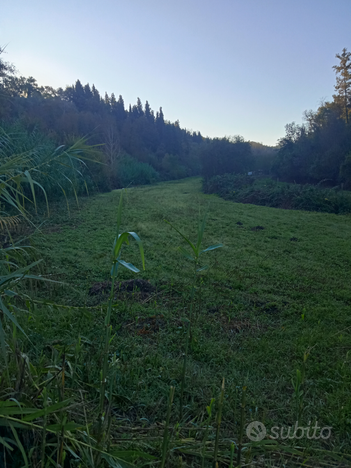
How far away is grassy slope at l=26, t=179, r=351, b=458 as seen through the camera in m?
1.73

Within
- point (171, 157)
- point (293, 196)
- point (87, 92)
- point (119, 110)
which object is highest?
point (87, 92)

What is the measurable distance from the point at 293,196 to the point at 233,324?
10.3 meters

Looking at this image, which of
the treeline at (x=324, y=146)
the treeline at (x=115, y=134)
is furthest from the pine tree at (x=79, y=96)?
the treeline at (x=324, y=146)

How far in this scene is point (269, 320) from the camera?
9.46 feet

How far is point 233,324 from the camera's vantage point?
2.76 meters

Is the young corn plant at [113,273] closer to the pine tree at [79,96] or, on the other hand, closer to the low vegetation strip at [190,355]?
the low vegetation strip at [190,355]

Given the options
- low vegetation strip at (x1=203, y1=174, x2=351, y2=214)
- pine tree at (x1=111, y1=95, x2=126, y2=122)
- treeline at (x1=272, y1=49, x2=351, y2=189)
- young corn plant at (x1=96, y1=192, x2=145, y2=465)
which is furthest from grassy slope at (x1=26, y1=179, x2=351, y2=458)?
pine tree at (x1=111, y1=95, x2=126, y2=122)

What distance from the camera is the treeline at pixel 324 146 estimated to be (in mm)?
14867

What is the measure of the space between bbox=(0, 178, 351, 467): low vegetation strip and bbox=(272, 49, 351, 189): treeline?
1105 cm

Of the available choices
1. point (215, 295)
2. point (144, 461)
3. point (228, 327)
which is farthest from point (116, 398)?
point (215, 295)

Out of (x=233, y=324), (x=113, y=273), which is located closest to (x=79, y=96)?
(x=233, y=324)

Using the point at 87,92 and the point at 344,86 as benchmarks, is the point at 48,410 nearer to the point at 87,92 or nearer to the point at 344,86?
the point at 344,86

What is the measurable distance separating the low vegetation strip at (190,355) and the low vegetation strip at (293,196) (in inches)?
223

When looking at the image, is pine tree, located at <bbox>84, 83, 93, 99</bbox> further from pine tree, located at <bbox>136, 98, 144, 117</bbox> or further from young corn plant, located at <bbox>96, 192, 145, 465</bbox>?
young corn plant, located at <bbox>96, 192, 145, 465</bbox>
